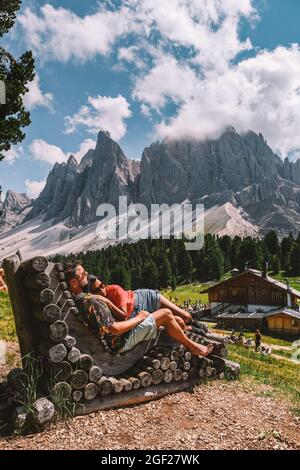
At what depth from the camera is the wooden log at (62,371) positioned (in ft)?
23.1

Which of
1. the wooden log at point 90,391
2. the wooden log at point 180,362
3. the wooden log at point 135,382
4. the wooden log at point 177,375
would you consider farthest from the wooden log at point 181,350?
the wooden log at point 90,391

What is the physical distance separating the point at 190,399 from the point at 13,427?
3675 millimetres

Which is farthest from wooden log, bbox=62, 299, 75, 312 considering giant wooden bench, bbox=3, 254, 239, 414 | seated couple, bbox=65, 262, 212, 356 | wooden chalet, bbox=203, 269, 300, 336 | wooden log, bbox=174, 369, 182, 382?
wooden chalet, bbox=203, 269, 300, 336

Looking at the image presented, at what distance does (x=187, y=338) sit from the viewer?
28.9ft

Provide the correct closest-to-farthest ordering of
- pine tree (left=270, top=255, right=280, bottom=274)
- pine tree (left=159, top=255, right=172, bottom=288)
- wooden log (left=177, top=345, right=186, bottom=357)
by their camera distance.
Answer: wooden log (left=177, top=345, right=186, bottom=357) < pine tree (left=159, top=255, right=172, bottom=288) < pine tree (left=270, top=255, right=280, bottom=274)

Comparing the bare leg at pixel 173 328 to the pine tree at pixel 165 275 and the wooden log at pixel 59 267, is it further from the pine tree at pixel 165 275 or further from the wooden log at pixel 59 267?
the pine tree at pixel 165 275

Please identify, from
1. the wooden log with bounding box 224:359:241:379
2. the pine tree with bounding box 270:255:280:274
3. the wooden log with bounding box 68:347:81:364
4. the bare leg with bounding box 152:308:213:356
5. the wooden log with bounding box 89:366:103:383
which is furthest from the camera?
the pine tree with bounding box 270:255:280:274

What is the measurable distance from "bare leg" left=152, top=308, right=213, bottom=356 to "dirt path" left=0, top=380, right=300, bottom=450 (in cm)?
95

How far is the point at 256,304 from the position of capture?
79062 millimetres

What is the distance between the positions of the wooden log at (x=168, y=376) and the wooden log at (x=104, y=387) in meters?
1.33

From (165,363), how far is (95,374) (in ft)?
5.50

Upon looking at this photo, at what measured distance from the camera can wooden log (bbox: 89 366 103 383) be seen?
7320 millimetres

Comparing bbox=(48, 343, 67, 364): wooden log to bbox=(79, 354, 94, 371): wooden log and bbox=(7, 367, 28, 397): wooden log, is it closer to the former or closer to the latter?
bbox=(79, 354, 94, 371): wooden log
